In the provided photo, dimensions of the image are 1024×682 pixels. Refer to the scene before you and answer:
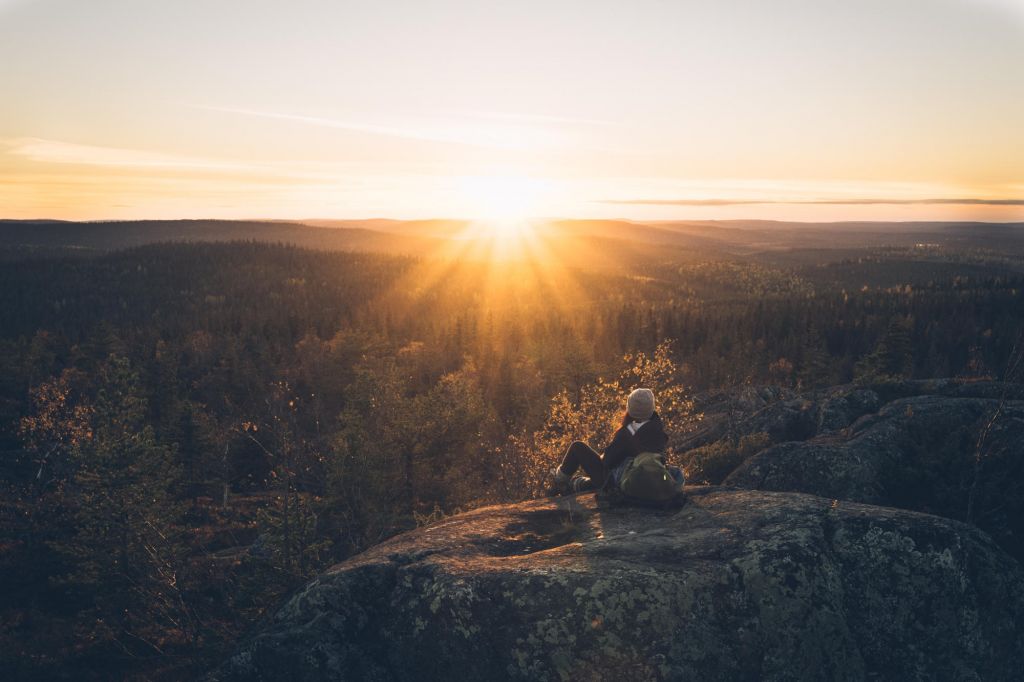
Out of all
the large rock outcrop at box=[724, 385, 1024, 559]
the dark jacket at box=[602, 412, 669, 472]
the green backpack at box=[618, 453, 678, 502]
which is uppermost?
the dark jacket at box=[602, 412, 669, 472]

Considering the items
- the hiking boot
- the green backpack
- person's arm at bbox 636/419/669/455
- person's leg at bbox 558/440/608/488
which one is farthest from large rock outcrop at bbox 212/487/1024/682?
the hiking boot

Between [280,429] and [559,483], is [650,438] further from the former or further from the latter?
[280,429]

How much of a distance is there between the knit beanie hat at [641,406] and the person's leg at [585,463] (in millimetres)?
1351

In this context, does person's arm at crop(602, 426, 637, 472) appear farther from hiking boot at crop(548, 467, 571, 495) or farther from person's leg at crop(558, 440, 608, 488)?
hiking boot at crop(548, 467, 571, 495)

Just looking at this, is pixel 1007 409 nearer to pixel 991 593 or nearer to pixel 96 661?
pixel 991 593

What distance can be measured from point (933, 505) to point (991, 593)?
5.99m

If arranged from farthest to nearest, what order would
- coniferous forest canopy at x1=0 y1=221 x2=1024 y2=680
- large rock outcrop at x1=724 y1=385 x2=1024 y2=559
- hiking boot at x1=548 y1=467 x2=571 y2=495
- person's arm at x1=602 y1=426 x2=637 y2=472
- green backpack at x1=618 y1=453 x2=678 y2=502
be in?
1. coniferous forest canopy at x1=0 y1=221 x2=1024 y2=680
2. hiking boot at x1=548 y1=467 x2=571 y2=495
3. large rock outcrop at x1=724 y1=385 x2=1024 y2=559
4. person's arm at x1=602 y1=426 x2=637 y2=472
5. green backpack at x1=618 y1=453 x2=678 y2=502

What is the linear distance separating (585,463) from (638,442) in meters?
1.59

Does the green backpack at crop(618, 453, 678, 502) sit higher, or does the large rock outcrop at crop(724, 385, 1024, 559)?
the green backpack at crop(618, 453, 678, 502)

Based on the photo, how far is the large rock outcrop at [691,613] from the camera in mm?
5797

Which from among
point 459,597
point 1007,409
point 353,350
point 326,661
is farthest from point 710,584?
point 353,350

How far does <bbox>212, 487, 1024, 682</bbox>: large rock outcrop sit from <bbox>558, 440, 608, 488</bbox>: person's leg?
10.2ft

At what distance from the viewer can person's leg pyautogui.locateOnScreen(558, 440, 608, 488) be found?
1021cm

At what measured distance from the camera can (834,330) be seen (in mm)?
102250
